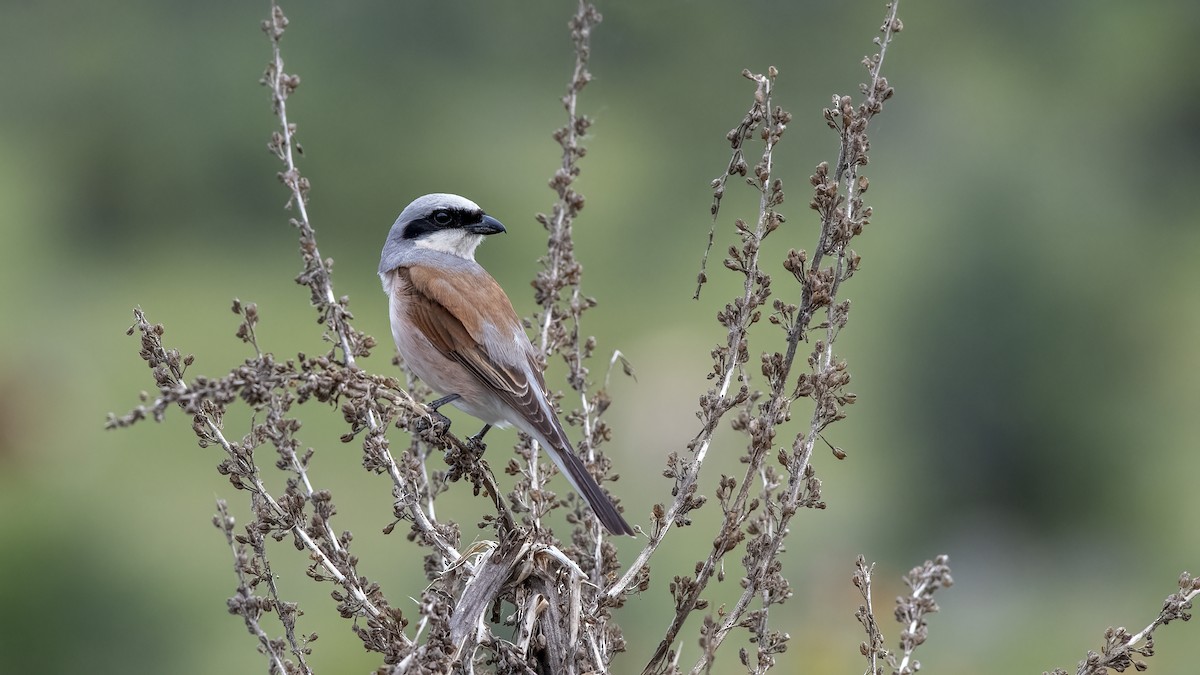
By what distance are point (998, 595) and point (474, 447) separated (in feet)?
21.8

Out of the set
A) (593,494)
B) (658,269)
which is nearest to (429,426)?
(593,494)

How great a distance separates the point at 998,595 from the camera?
8.05 m

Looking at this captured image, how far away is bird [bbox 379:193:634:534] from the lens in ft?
8.74

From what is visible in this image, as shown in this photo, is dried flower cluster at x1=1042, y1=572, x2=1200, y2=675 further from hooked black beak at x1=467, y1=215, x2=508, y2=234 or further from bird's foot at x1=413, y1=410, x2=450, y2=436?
hooked black beak at x1=467, y1=215, x2=508, y2=234

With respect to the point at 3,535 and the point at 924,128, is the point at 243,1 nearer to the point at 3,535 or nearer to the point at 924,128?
the point at 924,128

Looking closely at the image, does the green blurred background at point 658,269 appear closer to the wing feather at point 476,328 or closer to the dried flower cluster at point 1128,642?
the wing feather at point 476,328

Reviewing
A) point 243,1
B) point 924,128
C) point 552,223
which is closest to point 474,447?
point 552,223

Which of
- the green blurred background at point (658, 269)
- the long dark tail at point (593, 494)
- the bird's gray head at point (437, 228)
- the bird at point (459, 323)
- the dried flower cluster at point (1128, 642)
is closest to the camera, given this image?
the dried flower cluster at point (1128, 642)

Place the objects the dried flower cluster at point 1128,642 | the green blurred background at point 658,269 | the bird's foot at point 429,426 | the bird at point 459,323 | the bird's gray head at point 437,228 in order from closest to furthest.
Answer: the dried flower cluster at point 1128,642, the bird's foot at point 429,426, the bird at point 459,323, the bird's gray head at point 437,228, the green blurred background at point 658,269

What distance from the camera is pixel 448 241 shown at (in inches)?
126

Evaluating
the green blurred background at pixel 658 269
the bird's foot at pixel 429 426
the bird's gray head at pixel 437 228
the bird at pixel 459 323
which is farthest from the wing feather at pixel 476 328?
the green blurred background at pixel 658 269

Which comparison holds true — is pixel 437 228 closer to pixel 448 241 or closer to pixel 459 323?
pixel 448 241

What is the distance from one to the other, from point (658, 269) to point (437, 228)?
720 cm

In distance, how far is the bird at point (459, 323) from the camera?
266 cm
